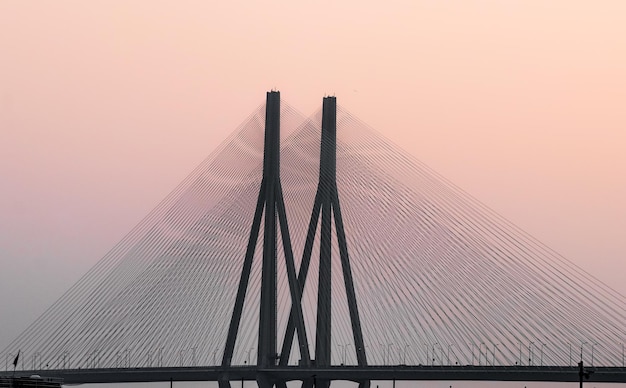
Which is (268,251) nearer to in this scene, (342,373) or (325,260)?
(325,260)

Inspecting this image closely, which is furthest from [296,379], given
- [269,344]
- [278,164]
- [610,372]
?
[610,372]

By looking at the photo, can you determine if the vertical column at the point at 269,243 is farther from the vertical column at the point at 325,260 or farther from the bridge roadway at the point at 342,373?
the vertical column at the point at 325,260

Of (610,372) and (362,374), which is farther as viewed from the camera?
(362,374)

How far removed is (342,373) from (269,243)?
6.56m

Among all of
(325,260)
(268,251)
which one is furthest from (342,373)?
(268,251)

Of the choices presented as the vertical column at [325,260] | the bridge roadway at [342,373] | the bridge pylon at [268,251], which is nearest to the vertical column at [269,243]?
the bridge pylon at [268,251]

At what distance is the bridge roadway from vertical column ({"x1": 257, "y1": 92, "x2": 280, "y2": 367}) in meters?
1.14

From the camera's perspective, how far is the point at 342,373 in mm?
86938

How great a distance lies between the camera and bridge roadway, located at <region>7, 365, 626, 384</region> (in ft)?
269

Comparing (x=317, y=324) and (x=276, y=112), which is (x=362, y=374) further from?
(x=276, y=112)

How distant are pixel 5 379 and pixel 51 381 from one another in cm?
203

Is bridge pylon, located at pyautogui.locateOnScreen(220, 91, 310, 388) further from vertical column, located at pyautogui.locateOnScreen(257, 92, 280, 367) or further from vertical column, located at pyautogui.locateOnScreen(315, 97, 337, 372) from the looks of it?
vertical column, located at pyautogui.locateOnScreen(315, 97, 337, 372)

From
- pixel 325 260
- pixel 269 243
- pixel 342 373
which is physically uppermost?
pixel 269 243

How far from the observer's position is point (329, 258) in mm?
88250
